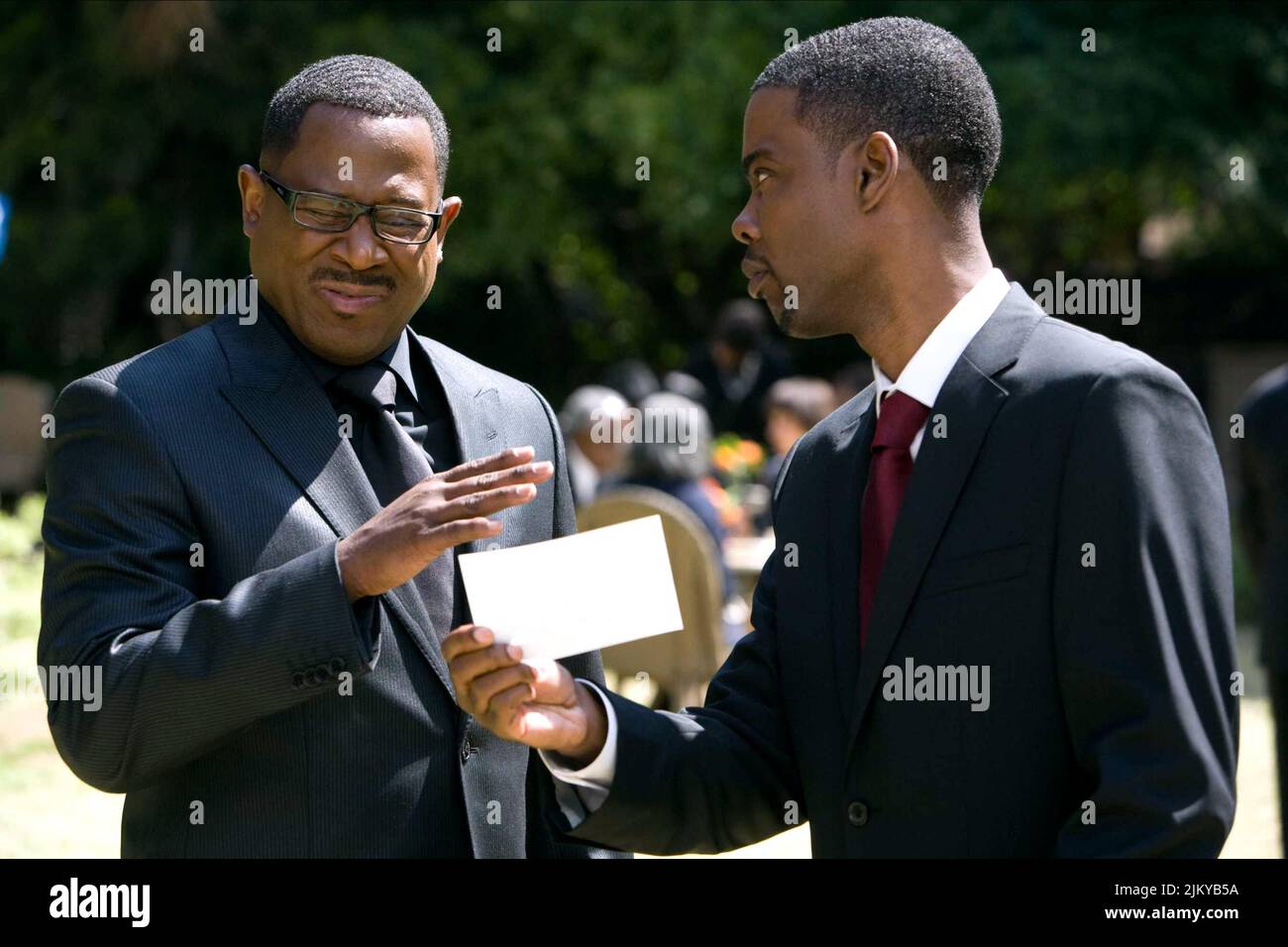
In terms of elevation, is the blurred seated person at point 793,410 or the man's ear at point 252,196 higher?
the man's ear at point 252,196

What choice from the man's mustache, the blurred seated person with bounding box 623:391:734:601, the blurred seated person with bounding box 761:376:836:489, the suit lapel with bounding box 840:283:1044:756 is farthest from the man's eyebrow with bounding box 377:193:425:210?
the blurred seated person with bounding box 761:376:836:489

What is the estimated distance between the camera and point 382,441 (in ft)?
9.16

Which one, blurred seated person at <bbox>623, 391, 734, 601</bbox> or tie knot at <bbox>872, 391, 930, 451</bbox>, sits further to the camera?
blurred seated person at <bbox>623, 391, 734, 601</bbox>

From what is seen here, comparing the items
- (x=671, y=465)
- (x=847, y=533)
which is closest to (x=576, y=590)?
(x=847, y=533)

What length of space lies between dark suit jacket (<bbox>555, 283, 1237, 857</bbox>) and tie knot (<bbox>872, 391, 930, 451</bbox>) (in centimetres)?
8

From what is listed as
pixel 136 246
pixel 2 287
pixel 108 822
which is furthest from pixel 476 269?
pixel 108 822

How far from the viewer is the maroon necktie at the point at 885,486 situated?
8.18ft

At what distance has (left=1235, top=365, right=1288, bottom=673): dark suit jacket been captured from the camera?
514cm

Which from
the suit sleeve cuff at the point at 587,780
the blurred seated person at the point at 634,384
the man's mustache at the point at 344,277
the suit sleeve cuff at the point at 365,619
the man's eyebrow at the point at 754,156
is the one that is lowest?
the suit sleeve cuff at the point at 587,780

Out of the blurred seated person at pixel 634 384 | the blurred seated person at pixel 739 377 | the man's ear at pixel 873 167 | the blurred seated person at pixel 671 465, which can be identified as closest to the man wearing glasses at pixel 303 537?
the man's ear at pixel 873 167

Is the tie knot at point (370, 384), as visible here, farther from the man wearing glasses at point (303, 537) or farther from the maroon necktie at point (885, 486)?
the maroon necktie at point (885, 486)

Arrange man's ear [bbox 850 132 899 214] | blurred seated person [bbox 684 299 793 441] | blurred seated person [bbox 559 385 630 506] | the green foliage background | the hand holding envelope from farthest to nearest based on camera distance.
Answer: the green foliage background < blurred seated person [bbox 684 299 793 441] < blurred seated person [bbox 559 385 630 506] < man's ear [bbox 850 132 899 214] < the hand holding envelope

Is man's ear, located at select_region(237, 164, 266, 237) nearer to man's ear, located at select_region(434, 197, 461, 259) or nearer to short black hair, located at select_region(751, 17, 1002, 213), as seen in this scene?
man's ear, located at select_region(434, 197, 461, 259)

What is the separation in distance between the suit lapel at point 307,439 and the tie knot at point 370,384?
5 cm
